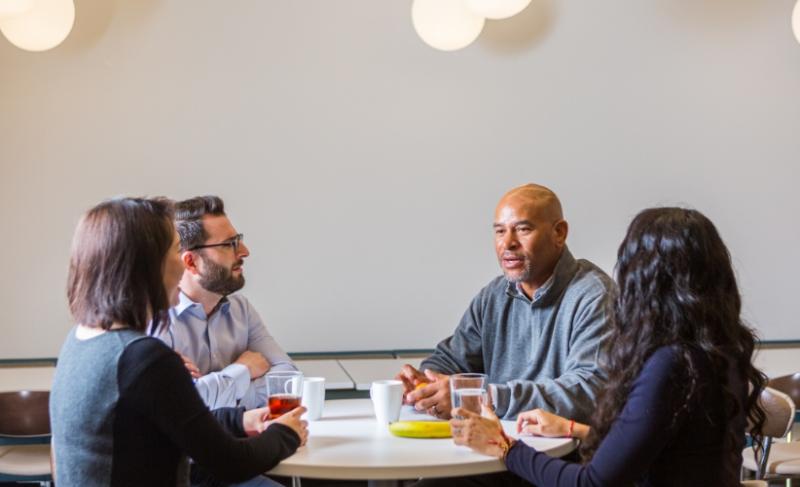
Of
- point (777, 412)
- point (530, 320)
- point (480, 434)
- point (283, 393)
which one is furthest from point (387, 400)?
point (777, 412)

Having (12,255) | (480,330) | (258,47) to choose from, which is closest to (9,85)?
(12,255)

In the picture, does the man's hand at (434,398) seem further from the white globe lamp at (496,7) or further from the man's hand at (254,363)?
the white globe lamp at (496,7)

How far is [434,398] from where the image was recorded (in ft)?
7.84

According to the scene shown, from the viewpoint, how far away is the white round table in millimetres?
1833

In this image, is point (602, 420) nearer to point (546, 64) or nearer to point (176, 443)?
point (176, 443)

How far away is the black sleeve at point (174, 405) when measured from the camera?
63.3 inches

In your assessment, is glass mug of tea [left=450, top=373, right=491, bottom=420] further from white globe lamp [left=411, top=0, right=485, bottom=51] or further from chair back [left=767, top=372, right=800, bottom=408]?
white globe lamp [left=411, top=0, right=485, bottom=51]

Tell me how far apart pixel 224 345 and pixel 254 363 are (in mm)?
138

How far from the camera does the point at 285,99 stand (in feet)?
13.7

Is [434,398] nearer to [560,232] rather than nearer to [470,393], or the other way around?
[470,393]

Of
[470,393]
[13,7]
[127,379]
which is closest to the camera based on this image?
[127,379]

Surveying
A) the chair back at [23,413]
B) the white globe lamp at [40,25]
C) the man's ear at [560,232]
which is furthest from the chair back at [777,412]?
the white globe lamp at [40,25]

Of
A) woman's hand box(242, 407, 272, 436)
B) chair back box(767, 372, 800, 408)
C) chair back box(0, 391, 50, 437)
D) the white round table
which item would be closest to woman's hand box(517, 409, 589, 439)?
the white round table

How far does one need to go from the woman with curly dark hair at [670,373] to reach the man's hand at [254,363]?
3.25 feet
